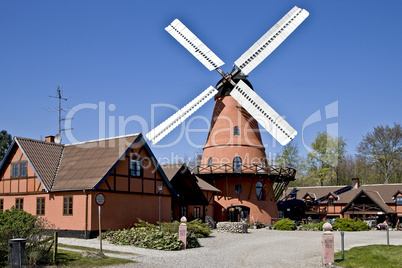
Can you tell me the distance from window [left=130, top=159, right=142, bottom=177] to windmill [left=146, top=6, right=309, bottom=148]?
24.8 feet

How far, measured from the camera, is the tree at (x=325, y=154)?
1987 inches

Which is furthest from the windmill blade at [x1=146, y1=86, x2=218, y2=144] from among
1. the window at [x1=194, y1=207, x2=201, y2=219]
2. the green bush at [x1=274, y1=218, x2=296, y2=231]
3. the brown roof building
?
the brown roof building

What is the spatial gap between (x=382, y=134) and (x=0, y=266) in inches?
1704

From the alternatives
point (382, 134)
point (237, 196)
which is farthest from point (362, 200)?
point (237, 196)

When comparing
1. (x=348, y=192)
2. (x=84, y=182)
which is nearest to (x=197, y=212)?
(x=84, y=182)

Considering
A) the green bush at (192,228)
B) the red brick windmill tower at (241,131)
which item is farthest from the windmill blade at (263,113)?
the green bush at (192,228)

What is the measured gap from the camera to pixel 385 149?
4647 cm

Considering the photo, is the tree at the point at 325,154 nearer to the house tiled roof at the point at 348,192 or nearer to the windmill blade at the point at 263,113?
the house tiled roof at the point at 348,192

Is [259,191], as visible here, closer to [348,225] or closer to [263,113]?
[263,113]

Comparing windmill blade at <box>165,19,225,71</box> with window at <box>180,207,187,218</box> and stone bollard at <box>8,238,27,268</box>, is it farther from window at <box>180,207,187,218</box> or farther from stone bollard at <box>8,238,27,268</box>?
stone bollard at <box>8,238,27,268</box>

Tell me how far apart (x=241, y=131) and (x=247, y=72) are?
4988mm

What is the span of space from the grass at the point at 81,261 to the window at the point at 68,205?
23.6 ft

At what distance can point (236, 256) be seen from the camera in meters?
16.2

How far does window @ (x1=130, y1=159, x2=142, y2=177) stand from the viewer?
76.6 ft
